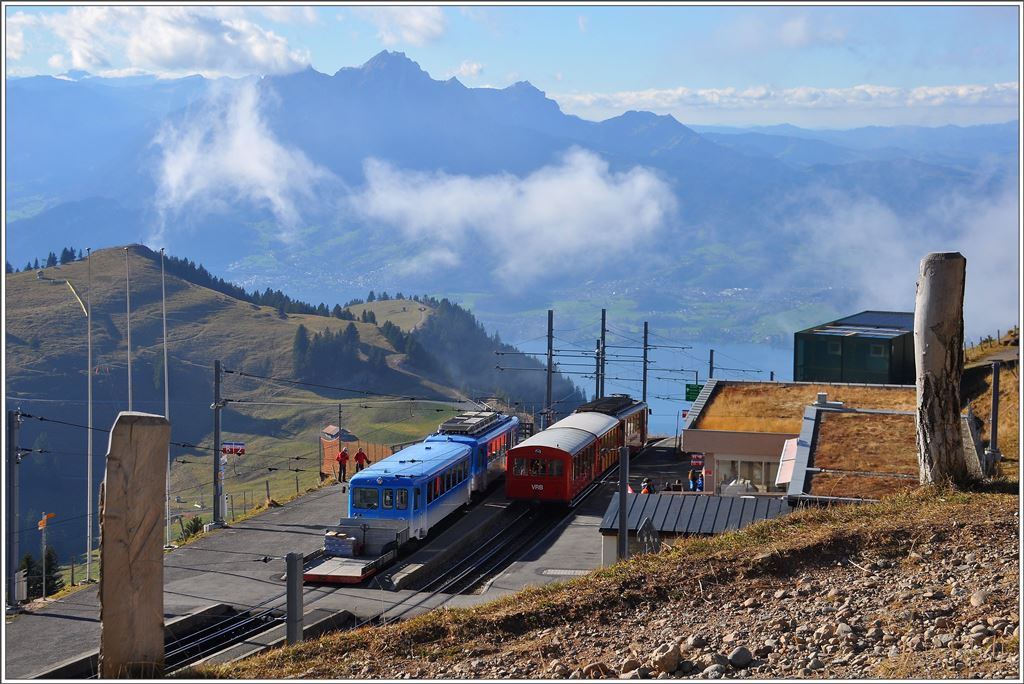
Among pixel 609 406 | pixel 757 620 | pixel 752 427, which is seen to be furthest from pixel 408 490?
pixel 757 620

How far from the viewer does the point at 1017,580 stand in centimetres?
1020

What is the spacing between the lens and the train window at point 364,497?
26.8m

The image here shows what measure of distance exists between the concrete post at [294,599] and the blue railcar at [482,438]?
18.2 meters

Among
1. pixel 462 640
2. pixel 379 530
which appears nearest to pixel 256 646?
pixel 462 640

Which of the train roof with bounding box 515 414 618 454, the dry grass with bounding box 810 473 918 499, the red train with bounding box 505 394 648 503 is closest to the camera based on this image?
the dry grass with bounding box 810 473 918 499

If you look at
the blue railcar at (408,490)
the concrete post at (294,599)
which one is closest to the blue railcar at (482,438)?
the blue railcar at (408,490)

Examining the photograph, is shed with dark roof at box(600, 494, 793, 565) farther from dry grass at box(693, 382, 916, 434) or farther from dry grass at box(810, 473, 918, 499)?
dry grass at box(693, 382, 916, 434)

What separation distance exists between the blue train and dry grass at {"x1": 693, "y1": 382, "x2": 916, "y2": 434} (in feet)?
21.9

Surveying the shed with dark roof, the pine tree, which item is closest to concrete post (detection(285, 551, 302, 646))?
the shed with dark roof

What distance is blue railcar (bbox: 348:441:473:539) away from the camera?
2675 cm

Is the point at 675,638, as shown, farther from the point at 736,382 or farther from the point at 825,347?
the point at 825,347

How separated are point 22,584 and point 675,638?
1731cm

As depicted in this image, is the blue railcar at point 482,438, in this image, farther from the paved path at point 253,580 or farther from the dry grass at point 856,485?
the dry grass at point 856,485

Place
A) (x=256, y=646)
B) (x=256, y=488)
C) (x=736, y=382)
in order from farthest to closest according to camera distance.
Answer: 1. (x=256, y=488)
2. (x=736, y=382)
3. (x=256, y=646)
